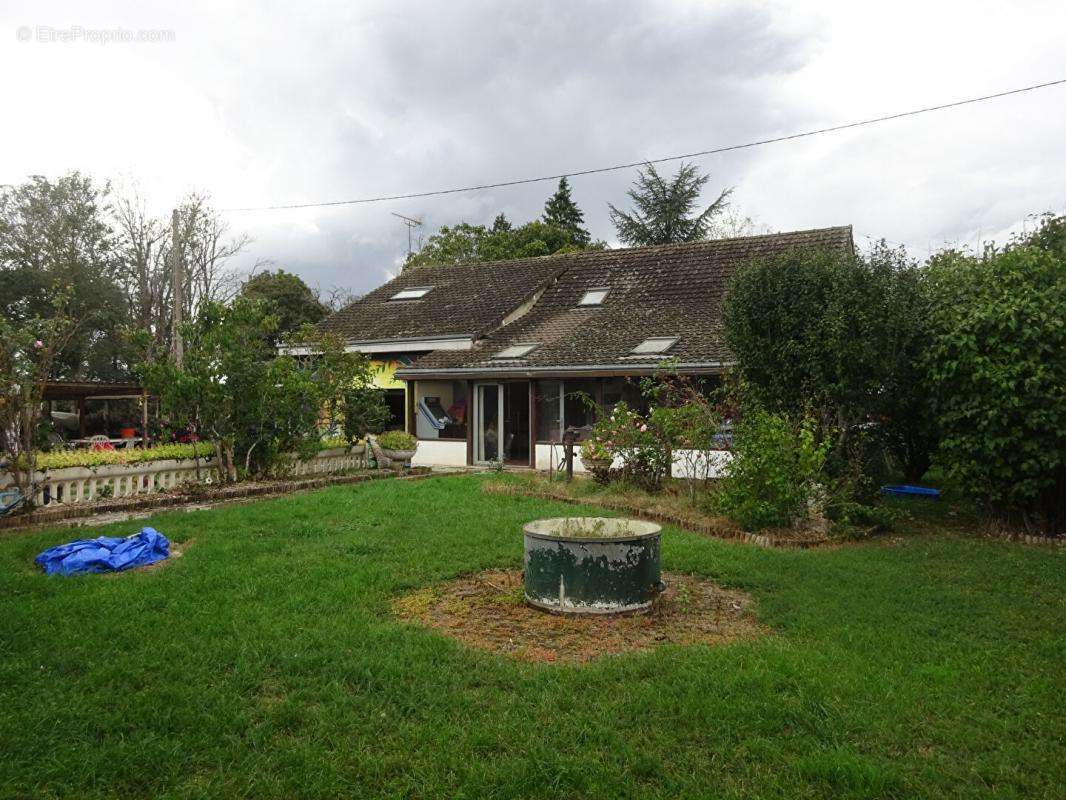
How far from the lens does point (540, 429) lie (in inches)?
715

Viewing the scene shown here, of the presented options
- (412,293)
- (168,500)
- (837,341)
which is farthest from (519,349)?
(837,341)

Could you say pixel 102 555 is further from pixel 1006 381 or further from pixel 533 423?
pixel 533 423

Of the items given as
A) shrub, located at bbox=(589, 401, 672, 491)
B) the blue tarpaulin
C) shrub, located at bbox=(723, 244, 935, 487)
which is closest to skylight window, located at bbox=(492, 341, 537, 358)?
shrub, located at bbox=(589, 401, 672, 491)

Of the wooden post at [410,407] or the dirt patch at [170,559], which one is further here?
the wooden post at [410,407]

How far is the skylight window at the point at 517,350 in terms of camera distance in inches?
722

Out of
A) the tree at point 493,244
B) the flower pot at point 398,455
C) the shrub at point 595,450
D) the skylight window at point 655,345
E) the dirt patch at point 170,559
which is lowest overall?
the dirt patch at point 170,559

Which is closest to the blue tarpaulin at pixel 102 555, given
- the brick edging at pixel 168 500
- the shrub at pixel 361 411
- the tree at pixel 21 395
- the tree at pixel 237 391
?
the brick edging at pixel 168 500

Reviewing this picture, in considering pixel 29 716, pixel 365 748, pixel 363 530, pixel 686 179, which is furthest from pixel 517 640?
pixel 686 179

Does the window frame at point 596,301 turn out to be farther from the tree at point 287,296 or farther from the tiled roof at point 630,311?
the tree at point 287,296

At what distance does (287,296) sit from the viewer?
3638 centimetres

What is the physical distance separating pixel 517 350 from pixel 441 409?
8.91 ft

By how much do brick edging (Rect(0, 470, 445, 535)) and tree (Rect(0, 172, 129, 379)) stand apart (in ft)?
55.9

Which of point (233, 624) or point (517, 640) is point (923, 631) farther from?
point (233, 624)

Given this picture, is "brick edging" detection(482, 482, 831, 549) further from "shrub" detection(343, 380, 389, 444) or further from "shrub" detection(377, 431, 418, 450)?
"shrub" detection(343, 380, 389, 444)
